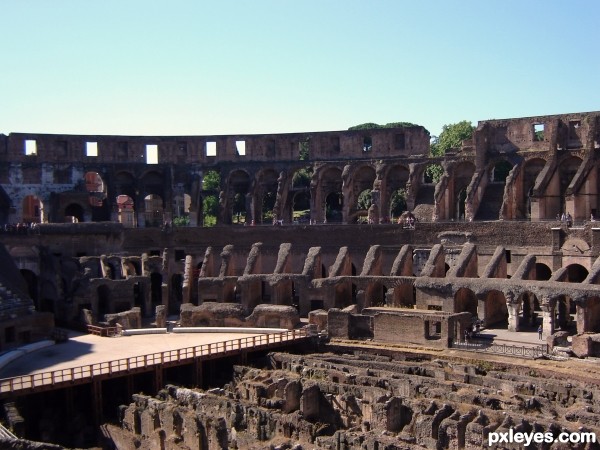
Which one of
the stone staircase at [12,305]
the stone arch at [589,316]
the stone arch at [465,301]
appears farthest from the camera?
the stone arch at [465,301]

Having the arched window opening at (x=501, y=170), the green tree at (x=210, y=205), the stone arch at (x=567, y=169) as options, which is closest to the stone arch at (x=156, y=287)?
the green tree at (x=210, y=205)

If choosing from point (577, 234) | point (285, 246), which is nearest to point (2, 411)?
point (285, 246)

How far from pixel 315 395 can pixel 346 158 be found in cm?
2777

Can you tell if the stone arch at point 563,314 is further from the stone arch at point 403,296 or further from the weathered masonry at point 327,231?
the stone arch at point 403,296

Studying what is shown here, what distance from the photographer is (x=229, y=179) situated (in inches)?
2144

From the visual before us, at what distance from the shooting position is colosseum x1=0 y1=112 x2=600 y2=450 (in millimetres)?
25562

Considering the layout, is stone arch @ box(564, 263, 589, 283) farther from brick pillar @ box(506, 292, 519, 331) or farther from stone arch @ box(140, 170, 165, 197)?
stone arch @ box(140, 170, 165, 197)

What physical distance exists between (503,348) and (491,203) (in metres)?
16.9

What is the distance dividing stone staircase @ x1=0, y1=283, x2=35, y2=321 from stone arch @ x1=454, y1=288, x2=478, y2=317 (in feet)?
70.6

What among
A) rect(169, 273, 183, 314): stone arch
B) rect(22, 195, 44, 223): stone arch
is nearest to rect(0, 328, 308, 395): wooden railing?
rect(169, 273, 183, 314): stone arch

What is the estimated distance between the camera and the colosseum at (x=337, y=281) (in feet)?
83.9

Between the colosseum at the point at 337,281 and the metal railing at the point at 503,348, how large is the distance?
4.7 inches

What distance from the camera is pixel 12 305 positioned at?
36.8 meters

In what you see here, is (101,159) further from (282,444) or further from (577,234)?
(282,444)
